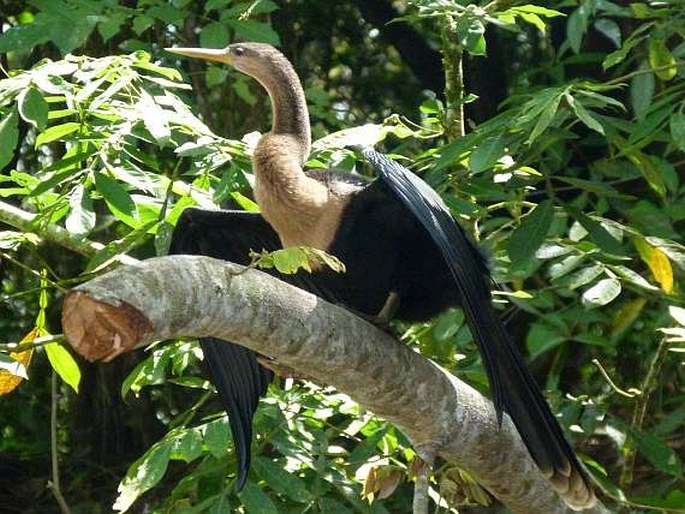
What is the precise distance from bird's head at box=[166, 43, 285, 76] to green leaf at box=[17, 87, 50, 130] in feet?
2.29

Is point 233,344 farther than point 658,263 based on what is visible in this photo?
No

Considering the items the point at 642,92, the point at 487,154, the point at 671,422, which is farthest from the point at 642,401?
the point at 487,154

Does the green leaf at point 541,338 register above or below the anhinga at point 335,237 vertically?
below

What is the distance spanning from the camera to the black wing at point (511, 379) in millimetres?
2980

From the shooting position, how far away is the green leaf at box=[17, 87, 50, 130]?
3.14m

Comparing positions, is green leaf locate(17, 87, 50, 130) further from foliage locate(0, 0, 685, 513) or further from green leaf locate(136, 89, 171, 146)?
green leaf locate(136, 89, 171, 146)

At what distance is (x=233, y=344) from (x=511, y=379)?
2.75ft

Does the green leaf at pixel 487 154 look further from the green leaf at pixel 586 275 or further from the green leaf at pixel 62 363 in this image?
the green leaf at pixel 62 363

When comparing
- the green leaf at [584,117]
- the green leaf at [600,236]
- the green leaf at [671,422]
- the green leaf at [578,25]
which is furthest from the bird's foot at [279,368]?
the green leaf at [671,422]

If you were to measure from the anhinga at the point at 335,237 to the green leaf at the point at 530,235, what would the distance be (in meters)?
0.20

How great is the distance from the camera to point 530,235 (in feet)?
11.5

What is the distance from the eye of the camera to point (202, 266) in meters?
2.20

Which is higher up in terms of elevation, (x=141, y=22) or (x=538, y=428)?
(x=141, y=22)

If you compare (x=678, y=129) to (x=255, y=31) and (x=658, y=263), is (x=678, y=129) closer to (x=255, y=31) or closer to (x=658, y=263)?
(x=658, y=263)
